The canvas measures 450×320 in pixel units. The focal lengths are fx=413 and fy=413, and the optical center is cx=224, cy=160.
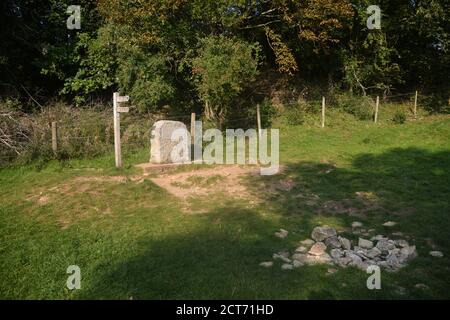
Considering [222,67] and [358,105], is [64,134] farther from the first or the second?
[358,105]

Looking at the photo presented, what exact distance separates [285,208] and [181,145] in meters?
4.79

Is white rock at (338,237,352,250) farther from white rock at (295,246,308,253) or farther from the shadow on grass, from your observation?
the shadow on grass

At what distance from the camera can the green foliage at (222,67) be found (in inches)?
603

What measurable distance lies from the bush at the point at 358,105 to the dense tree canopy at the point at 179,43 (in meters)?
1.73

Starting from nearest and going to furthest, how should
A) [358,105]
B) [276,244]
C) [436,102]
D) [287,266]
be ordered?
[287,266] → [276,244] → [358,105] → [436,102]

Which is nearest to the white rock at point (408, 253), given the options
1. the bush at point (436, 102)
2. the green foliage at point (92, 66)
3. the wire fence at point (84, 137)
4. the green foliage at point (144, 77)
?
the wire fence at point (84, 137)

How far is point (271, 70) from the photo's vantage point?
2366cm

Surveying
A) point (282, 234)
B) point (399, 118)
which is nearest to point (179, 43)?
point (399, 118)

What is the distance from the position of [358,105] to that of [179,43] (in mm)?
9614

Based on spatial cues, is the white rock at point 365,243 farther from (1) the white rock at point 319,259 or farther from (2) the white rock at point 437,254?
(2) the white rock at point 437,254

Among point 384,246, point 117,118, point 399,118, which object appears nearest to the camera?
point 384,246

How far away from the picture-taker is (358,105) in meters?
20.8
